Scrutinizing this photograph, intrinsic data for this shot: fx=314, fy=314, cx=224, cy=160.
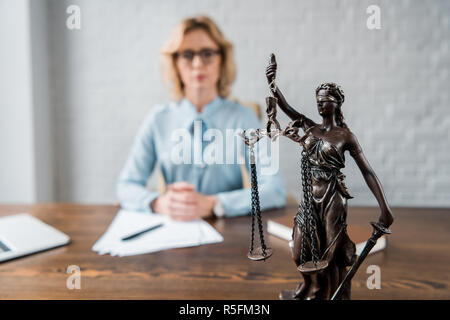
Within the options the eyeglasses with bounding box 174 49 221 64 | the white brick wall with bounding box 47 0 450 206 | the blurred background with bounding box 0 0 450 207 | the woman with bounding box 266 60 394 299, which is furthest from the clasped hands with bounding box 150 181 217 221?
the eyeglasses with bounding box 174 49 221 64

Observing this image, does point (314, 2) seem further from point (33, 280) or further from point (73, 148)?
point (73, 148)

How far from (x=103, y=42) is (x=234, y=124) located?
0.93m

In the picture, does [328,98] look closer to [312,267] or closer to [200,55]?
[312,267]

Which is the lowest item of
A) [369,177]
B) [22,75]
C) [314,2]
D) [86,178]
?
[86,178]

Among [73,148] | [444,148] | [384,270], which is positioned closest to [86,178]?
[73,148]

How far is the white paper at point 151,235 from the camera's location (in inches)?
26.5

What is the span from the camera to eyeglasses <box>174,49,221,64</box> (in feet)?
4.31

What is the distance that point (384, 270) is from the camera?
Result: 57 cm

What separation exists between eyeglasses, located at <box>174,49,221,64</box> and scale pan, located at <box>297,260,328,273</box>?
1099 mm

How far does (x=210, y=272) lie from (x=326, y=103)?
1.18ft

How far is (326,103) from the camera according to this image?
1.29ft

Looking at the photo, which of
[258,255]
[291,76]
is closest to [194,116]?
[291,76]

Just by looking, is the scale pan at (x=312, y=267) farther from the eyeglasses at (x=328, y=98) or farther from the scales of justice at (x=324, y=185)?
the eyeglasses at (x=328, y=98)

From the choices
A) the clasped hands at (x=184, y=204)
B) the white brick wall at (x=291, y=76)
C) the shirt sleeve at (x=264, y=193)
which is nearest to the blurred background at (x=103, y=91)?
the white brick wall at (x=291, y=76)
